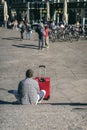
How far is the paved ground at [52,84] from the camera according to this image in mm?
7539

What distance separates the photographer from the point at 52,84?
15344mm

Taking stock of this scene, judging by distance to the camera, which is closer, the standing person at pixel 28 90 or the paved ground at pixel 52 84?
the paved ground at pixel 52 84

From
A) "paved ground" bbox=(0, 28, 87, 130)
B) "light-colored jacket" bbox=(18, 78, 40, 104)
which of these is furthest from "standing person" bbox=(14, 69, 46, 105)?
"paved ground" bbox=(0, 28, 87, 130)

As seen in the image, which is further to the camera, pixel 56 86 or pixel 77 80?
pixel 77 80

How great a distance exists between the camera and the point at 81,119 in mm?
7809

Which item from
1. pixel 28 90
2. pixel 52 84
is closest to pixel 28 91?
pixel 28 90

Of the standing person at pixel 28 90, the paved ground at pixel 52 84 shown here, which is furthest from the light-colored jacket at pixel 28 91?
the paved ground at pixel 52 84

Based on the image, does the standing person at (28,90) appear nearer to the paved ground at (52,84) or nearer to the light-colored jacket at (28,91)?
the light-colored jacket at (28,91)

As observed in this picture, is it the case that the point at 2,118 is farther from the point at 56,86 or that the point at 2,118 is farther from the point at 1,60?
the point at 1,60

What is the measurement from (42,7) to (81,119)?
45.4 metres

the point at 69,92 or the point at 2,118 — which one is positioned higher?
the point at 2,118

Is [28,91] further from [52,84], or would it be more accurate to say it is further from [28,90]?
[52,84]

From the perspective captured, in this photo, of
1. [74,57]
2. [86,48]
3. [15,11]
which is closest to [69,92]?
[74,57]

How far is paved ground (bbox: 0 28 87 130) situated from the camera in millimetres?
7539
